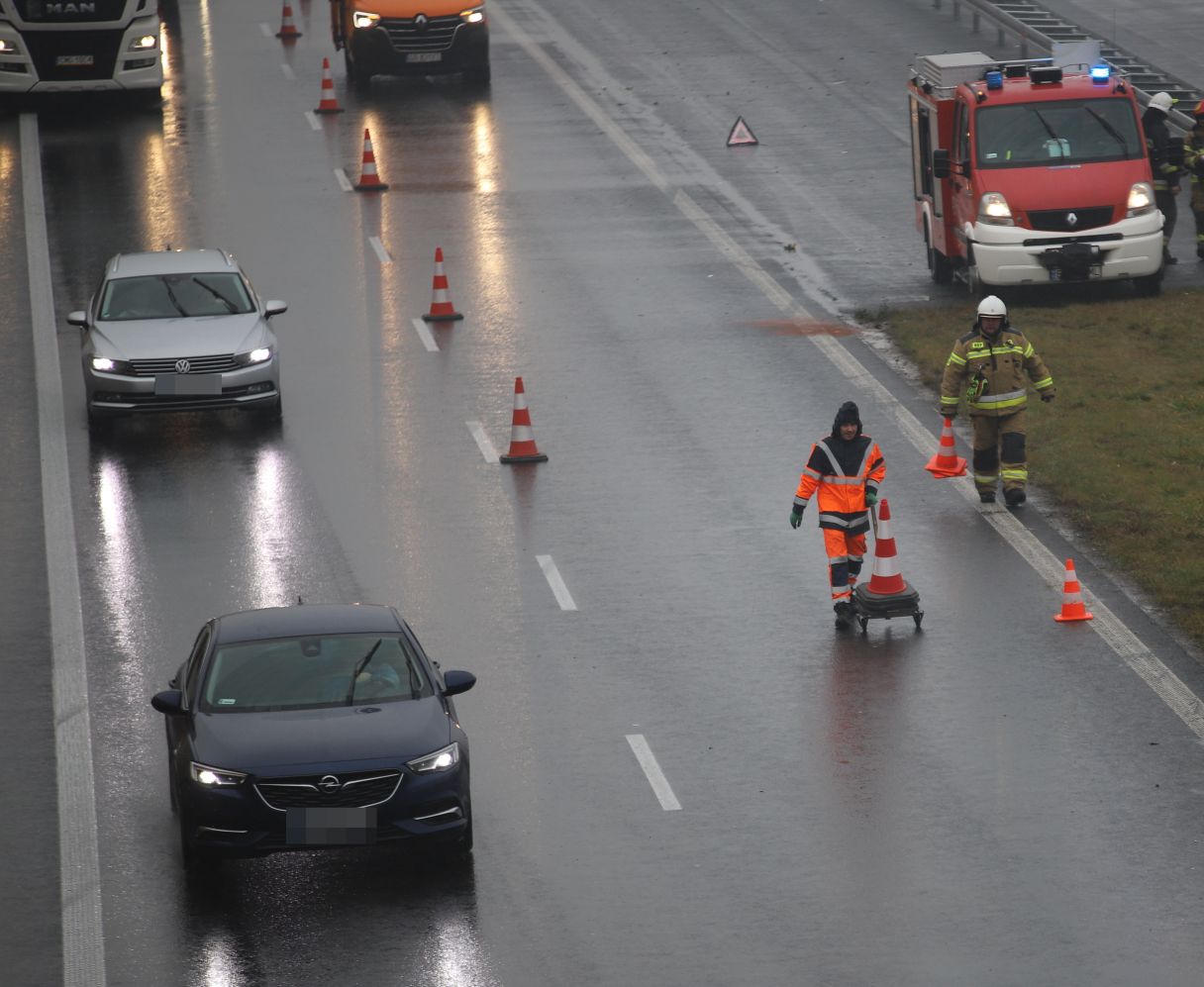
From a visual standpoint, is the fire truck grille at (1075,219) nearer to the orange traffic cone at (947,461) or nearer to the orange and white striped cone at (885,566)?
the orange traffic cone at (947,461)

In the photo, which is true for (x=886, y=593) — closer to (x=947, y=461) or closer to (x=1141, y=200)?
(x=947, y=461)

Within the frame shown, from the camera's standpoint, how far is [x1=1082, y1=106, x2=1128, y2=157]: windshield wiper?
27.4 meters

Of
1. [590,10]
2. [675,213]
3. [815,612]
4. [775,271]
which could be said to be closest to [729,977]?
[815,612]

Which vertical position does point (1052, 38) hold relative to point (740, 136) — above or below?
Result: above

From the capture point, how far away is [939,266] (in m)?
28.5

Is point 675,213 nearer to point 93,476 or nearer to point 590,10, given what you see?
point 93,476

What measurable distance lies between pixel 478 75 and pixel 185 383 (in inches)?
748

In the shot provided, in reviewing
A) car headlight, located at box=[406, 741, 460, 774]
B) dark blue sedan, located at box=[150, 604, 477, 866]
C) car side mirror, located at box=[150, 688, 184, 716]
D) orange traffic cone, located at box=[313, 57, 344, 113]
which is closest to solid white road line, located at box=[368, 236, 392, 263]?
orange traffic cone, located at box=[313, 57, 344, 113]

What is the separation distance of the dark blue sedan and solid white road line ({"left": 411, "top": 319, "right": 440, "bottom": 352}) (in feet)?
38.7

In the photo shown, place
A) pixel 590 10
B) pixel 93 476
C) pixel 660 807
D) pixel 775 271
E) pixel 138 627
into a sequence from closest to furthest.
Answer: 1. pixel 660 807
2. pixel 138 627
3. pixel 93 476
4. pixel 775 271
5. pixel 590 10

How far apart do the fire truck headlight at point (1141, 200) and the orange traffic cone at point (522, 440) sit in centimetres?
841

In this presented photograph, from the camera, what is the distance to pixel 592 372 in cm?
2472

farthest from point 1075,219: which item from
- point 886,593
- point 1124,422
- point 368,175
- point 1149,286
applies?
point 886,593

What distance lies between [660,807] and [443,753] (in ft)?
5.56
